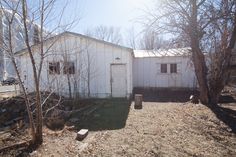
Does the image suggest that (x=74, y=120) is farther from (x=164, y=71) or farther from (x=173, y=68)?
(x=173, y=68)

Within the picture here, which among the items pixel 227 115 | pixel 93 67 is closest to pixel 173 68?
pixel 93 67

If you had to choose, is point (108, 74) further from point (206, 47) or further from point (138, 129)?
point (138, 129)

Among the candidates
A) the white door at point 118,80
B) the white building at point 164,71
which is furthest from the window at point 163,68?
the white door at point 118,80

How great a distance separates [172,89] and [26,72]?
1112 centimetres

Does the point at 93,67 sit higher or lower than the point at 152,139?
higher

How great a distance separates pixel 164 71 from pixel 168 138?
1380 centimetres

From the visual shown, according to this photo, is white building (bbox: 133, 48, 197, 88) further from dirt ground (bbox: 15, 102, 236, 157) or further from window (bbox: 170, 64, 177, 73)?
dirt ground (bbox: 15, 102, 236, 157)

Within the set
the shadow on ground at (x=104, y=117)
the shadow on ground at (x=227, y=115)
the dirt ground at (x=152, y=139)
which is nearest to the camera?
the dirt ground at (x=152, y=139)

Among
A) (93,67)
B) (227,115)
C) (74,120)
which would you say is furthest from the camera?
(93,67)

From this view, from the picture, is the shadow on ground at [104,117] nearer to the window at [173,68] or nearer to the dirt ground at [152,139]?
the dirt ground at [152,139]

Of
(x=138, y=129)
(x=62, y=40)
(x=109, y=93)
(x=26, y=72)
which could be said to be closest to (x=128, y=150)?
(x=138, y=129)

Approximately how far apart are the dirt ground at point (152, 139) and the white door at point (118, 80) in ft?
19.8

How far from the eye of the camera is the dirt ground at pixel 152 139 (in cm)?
631

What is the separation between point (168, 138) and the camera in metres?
7.38
